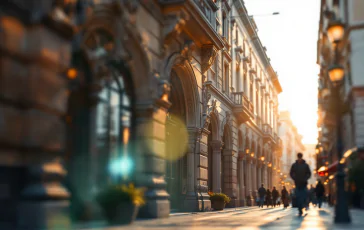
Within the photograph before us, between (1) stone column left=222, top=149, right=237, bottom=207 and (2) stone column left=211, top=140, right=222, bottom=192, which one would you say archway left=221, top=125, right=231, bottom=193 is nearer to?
(1) stone column left=222, top=149, right=237, bottom=207

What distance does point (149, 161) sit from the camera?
48.9ft

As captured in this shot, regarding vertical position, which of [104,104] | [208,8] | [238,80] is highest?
[208,8]

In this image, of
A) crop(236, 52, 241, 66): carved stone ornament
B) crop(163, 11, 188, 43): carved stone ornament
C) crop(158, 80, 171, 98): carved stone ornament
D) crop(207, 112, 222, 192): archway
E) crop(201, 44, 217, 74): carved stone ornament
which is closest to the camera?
crop(158, 80, 171, 98): carved stone ornament

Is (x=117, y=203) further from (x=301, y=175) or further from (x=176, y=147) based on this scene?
(x=176, y=147)

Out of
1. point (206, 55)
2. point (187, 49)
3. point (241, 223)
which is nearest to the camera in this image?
point (241, 223)

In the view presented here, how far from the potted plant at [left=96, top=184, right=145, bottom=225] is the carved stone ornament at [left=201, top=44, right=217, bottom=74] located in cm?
1120

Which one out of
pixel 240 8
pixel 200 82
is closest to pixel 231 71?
pixel 240 8

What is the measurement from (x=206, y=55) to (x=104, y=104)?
943cm

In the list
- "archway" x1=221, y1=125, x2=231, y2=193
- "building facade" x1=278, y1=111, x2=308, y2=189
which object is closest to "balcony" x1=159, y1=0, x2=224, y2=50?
"archway" x1=221, y1=125, x2=231, y2=193

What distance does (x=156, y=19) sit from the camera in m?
16.2

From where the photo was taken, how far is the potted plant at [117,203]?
11.1 metres

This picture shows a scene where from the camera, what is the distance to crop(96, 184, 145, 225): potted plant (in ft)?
36.4

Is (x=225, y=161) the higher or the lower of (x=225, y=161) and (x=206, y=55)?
the lower

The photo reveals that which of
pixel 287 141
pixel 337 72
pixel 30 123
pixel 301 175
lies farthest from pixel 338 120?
pixel 287 141
